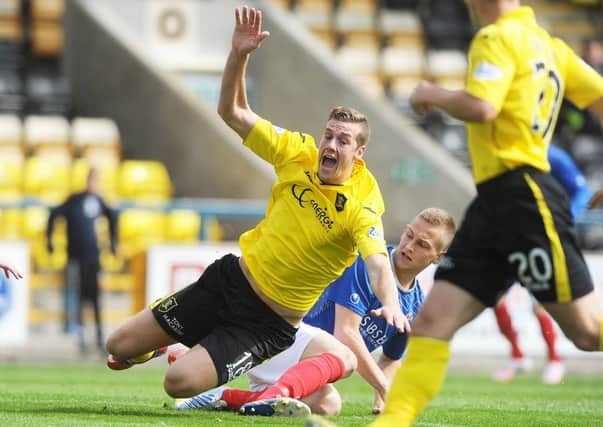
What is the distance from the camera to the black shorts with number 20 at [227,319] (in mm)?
6797

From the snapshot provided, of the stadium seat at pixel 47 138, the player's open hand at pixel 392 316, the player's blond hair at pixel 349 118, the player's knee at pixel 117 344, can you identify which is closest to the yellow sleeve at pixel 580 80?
the player's open hand at pixel 392 316

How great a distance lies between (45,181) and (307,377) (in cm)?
1100

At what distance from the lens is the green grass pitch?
6.59 meters

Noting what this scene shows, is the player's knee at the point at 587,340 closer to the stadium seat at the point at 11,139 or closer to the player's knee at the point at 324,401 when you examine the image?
the player's knee at the point at 324,401

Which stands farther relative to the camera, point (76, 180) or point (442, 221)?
point (76, 180)

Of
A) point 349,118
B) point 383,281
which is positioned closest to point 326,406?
point 383,281

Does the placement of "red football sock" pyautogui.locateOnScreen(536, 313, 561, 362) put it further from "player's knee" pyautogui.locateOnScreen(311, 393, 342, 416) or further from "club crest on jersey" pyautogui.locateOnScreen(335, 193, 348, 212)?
"club crest on jersey" pyautogui.locateOnScreen(335, 193, 348, 212)

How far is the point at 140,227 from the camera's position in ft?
52.9

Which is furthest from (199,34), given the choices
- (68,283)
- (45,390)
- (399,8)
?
(45,390)

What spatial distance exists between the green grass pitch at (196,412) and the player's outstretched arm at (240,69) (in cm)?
156

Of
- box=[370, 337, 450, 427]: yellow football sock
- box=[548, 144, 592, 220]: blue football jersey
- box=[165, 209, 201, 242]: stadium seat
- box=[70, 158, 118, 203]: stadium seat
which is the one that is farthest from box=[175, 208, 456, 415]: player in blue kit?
box=[70, 158, 118, 203]: stadium seat

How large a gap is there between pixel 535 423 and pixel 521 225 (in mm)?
2520

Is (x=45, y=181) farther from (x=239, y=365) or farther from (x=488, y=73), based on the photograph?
(x=488, y=73)

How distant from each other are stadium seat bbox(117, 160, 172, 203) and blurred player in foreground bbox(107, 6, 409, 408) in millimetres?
10363
